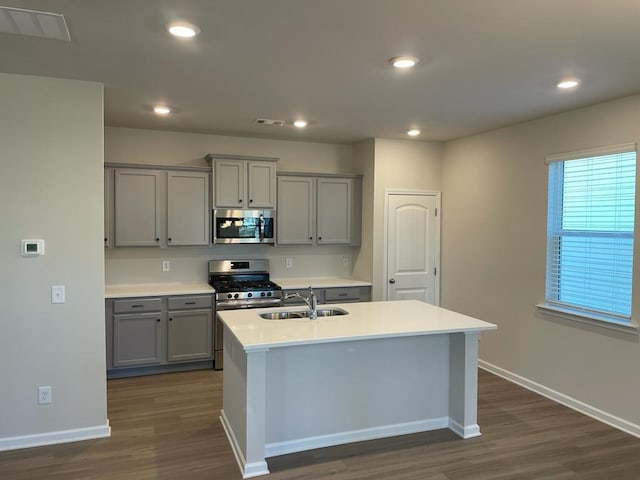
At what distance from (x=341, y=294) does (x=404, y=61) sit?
3.17m

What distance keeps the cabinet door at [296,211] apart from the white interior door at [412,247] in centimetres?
94

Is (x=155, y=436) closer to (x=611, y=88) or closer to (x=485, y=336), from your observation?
(x=485, y=336)

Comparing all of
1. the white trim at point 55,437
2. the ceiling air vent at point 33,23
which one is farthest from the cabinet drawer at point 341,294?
the ceiling air vent at point 33,23

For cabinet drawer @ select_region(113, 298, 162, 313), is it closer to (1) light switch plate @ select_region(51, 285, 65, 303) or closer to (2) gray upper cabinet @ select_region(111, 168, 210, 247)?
(2) gray upper cabinet @ select_region(111, 168, 210, 247)

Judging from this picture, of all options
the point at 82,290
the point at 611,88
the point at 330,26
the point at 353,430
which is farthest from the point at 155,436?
the point at 611,88

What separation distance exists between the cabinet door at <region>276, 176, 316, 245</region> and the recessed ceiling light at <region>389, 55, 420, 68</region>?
277 cm

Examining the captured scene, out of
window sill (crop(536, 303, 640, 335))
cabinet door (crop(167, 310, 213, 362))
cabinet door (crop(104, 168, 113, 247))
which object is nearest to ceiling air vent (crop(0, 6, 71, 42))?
cabinet door (crop(104, 168, 113, 247))

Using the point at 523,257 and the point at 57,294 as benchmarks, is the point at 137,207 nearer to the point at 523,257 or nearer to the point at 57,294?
the point at 57,294

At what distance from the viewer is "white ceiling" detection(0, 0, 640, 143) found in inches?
88.2

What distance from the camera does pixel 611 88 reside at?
136 inches

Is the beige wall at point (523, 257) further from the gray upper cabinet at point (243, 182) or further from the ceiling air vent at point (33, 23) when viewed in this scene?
the ceiling air vent at point (33, 23)

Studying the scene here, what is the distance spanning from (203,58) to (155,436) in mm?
2676

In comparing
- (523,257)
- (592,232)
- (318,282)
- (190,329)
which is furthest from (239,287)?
(592,232)

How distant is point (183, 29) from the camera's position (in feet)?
8.03
